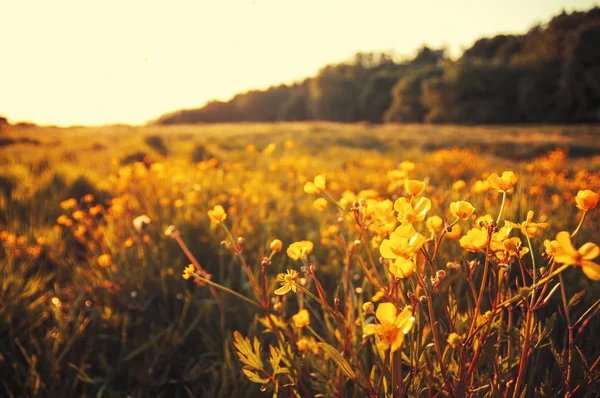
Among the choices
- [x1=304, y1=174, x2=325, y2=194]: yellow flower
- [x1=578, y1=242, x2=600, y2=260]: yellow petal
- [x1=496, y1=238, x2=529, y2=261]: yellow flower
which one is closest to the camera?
[x1=578, y1=242, x2=600, y2=260]: yellow petal

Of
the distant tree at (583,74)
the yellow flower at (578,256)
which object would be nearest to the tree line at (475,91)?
the distant tree at (583,74)

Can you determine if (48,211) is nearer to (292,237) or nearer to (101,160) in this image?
(292,237)

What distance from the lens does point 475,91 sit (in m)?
29.8

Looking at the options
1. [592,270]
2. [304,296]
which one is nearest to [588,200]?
[592,270]

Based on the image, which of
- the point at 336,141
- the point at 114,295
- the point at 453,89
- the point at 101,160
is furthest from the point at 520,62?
the point at 114,295

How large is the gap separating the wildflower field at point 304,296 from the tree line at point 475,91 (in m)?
28.8

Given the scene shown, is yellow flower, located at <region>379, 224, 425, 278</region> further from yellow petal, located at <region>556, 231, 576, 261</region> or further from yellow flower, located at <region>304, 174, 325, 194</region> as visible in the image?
yellow flower, located at <region>304, 174, 325, 194</region>

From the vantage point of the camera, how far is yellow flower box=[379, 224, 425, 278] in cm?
65

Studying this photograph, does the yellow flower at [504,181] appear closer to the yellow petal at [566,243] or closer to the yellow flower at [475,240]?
the yellow flower at [475,240]

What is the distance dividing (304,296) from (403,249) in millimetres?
1139

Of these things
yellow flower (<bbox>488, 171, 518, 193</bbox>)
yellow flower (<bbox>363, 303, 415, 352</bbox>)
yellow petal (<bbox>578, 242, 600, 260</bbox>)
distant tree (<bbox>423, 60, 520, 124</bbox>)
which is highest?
distant tree (<bbox>423, 60, 520, 124</bbox>)

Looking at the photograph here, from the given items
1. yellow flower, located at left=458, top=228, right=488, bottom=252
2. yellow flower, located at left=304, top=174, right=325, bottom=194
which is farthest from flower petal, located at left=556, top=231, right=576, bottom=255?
yellow flower, located at left=304, top=174, right=325, bottom=194

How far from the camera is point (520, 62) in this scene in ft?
98.0

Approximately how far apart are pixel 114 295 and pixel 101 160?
14.6ft
